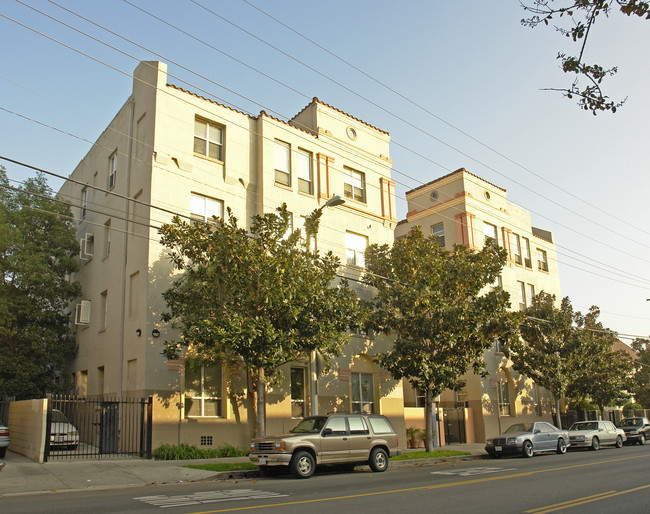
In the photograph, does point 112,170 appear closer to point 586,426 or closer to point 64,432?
point 64,432

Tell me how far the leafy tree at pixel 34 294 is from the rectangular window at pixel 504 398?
22.7m

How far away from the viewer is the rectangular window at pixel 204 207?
856 inches

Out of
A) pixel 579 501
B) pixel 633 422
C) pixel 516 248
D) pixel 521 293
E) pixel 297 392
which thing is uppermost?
pixel 516 248

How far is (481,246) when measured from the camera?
110 ft

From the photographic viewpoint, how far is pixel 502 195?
37062 mm

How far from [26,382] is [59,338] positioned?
2.97 metres

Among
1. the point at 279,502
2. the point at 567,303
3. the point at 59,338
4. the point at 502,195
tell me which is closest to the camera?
the point at 279,502

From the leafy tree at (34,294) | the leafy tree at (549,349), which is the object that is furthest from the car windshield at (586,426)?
the leafy tree at (34,294)

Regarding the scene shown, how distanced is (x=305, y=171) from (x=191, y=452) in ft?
41.8

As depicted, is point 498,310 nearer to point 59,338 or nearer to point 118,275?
point 118,275

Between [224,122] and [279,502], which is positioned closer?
[279,502]

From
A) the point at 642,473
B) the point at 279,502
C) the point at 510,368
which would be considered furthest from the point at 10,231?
the point at 510,368

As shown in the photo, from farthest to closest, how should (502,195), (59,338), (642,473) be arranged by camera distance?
(502,195), (59,338), (642,473)

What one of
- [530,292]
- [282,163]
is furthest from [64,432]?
[530,292]
